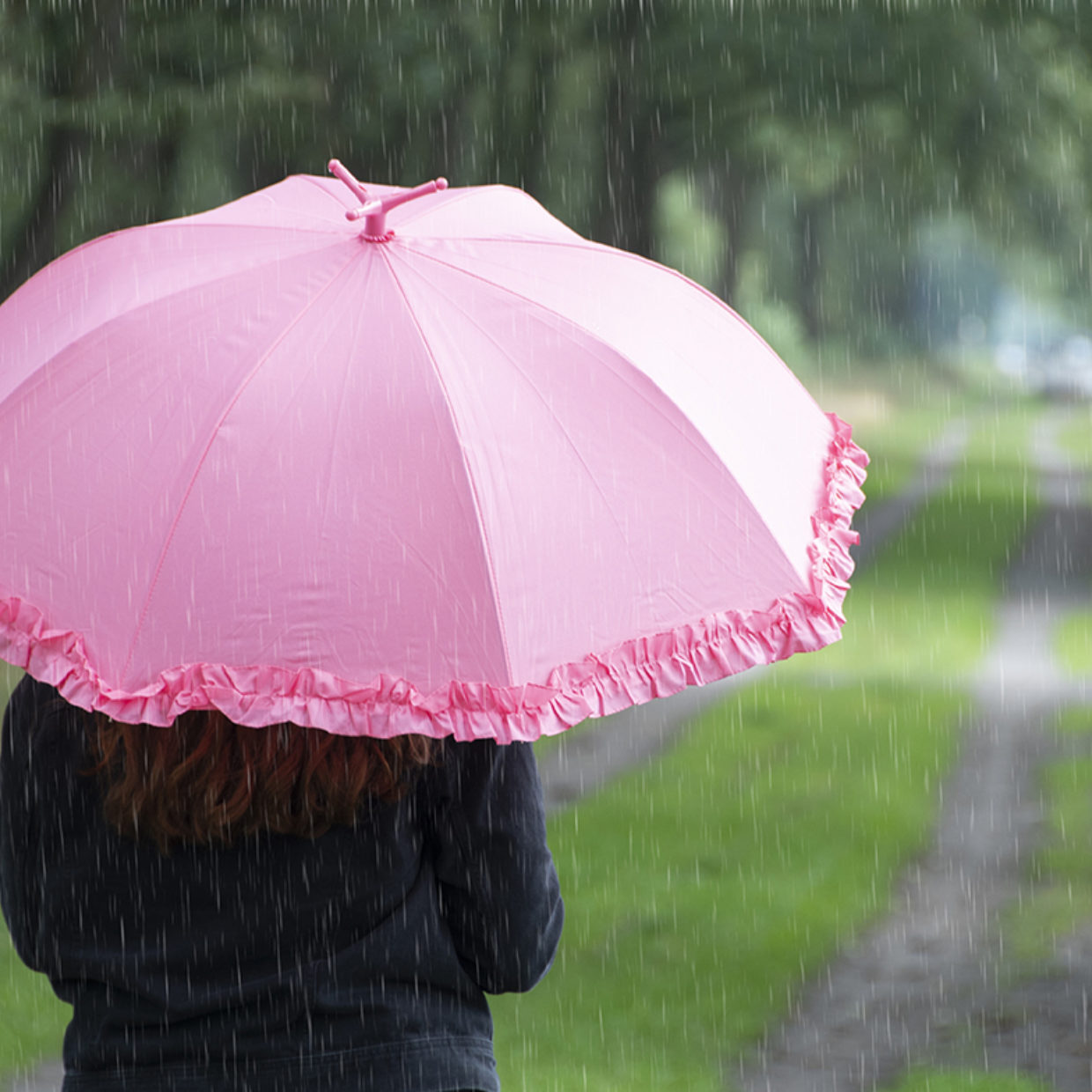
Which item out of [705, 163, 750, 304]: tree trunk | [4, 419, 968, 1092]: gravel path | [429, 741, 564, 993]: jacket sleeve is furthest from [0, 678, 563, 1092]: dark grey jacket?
Result: [705, 163, 750, 304]: tree trunk

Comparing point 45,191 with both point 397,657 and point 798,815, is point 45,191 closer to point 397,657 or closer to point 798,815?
point 798,815

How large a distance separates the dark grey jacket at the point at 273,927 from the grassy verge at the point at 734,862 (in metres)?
3.04

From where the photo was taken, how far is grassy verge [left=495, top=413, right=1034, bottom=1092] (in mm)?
5211

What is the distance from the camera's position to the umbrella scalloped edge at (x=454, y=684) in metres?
2.00

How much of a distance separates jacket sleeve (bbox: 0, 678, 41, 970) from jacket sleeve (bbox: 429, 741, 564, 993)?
1.71 ft

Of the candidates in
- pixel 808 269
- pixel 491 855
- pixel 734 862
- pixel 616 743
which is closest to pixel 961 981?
pixel 734 862

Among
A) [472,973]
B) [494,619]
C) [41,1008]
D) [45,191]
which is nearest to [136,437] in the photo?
[494,619]

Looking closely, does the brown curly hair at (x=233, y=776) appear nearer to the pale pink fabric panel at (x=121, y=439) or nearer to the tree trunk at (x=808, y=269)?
the pale pink fabric panel at (x=121, y=439)

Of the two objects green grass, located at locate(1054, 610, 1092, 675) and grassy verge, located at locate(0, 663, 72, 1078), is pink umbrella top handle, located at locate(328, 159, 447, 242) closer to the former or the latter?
grassy verge, located at locate(0, 663, 72, 1078)

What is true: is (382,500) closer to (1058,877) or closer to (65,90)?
(1058,877)

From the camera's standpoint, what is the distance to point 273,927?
6.38ft

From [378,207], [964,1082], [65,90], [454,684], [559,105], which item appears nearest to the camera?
[454,684]

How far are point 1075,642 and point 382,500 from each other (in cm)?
1059

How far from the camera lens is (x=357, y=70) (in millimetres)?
12258
